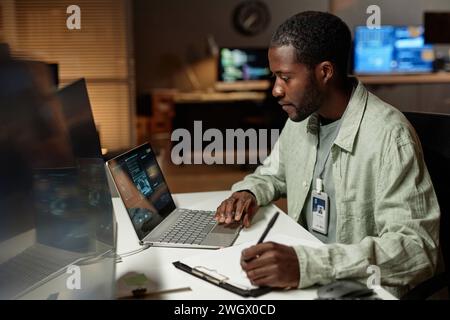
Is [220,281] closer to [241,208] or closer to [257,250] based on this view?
[257,250]

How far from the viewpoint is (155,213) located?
1.34 meters

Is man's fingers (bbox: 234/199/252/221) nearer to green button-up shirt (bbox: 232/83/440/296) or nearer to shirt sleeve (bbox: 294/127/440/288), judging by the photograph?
green button-up shirt (bbox: 232/83/440/296)

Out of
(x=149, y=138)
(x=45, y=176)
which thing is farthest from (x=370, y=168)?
(x=149, y=138)

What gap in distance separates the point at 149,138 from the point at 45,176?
4.74 m

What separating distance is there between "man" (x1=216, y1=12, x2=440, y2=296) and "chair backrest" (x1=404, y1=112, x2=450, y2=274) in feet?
0.40

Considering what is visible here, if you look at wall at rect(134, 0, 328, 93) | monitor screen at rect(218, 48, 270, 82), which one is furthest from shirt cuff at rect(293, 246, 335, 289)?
wall at rect(134, 0, 328, 93)

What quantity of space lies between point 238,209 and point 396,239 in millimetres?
467

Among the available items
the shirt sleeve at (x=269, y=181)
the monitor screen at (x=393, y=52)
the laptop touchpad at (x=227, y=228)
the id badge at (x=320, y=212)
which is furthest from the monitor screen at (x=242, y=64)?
the laptop touchpad at (x=227, y=228)

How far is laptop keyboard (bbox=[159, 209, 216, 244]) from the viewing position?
1.21 meters

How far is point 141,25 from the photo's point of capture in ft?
19.9

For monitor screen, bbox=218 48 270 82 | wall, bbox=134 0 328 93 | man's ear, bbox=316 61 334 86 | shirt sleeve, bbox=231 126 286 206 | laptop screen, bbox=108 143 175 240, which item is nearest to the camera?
laptop screen, bbox=108 143 175 240

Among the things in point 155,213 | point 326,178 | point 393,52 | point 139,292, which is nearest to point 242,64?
point 393,52

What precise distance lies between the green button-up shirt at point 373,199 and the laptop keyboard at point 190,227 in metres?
0.18
